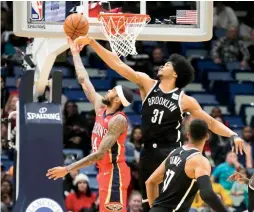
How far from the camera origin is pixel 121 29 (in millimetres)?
10977

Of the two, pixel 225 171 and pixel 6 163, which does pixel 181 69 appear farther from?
pixel 6 163

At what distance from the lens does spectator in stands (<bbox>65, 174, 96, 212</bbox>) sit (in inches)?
551

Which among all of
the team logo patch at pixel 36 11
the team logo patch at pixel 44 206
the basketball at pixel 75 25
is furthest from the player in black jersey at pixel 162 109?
the team logo patch at pixel 44 206

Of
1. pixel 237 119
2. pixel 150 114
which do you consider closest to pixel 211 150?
pixel 237 119

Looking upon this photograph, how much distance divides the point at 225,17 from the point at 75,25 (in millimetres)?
8752

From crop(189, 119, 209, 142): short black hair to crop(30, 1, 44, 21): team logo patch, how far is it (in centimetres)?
279

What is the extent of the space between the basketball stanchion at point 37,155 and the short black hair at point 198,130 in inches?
119

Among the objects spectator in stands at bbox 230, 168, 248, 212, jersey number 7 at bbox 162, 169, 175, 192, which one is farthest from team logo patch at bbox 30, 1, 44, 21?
spectator in stands at bbox 230, 168, 248, 212

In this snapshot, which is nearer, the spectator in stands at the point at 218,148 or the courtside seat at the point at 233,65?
the spectator in stands at the point at 218,148

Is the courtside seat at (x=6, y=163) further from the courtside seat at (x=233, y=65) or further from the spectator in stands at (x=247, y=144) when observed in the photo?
the courtside seat at (x=233, y=65)

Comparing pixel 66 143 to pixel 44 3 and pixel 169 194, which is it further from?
pixel 169 194

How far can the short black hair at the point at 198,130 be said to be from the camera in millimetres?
8898

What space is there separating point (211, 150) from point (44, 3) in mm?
5226

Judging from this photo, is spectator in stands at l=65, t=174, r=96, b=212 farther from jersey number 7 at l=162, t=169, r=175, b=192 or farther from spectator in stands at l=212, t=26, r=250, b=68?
spectator in stands at l=212, t=26, r=250, b=68
